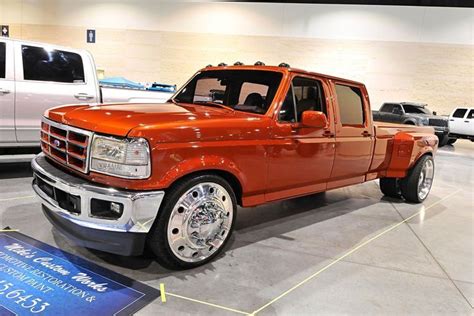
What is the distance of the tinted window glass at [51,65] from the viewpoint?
5.38 m

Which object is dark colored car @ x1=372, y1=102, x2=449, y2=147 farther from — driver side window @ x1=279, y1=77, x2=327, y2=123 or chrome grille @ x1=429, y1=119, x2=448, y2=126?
driver side window @ x1=279, y1=77, x2=327, y2=123

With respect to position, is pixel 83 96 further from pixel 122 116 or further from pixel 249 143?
pixel 249 143

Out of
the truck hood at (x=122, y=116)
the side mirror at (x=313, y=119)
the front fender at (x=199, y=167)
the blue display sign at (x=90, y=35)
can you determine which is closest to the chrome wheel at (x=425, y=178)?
the side mirror at (x=313, y=119)

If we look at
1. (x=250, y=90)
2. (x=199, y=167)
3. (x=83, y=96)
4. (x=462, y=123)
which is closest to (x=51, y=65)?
(x=83, y=96)

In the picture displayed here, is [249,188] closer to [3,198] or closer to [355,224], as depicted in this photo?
[355,224]

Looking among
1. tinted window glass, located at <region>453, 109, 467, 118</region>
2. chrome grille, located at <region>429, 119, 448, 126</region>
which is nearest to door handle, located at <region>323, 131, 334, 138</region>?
chrome grille, located at <region>429, 119, 448, 126</region>

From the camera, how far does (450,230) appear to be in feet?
15.5

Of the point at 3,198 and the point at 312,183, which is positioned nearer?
the point at 312,183

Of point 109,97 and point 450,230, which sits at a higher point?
point 109,97

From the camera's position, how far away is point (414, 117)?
48.4ft

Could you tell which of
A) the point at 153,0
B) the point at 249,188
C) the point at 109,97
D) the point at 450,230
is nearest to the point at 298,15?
the point at 153,0

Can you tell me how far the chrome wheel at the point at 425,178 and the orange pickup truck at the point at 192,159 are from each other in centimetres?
194

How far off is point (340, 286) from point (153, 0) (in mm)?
17749

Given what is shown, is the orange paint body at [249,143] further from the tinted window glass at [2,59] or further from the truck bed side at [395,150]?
the tinted window glass at [2,59]
